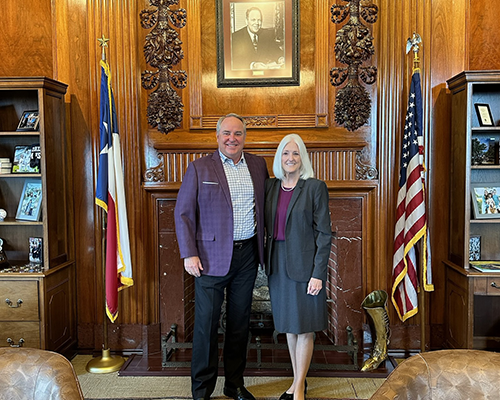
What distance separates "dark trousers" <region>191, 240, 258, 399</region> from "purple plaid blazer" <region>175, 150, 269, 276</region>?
3.7 inches

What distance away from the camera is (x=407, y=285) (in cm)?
347

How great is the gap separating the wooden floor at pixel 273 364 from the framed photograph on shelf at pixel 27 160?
1699 millimetres

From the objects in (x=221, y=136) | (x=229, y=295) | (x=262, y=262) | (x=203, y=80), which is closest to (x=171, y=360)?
(x=229, y=295)

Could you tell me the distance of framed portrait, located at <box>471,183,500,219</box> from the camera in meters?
3.48

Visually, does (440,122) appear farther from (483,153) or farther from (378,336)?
(378,336)

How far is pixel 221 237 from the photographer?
2.82 meters

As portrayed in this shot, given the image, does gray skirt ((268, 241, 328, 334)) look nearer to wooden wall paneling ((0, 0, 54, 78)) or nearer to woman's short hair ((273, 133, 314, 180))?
woman's short hair ((273, 133, 314, 180))

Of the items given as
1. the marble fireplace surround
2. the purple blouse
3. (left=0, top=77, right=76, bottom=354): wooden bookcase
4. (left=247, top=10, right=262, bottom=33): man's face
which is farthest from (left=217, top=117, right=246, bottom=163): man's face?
(left=0, top=77, right=76, bottom=354): wooden bookcase

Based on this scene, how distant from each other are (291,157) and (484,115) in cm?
182

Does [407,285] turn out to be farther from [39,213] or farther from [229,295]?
[39,213]

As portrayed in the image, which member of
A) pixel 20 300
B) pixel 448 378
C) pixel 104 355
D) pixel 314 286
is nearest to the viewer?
pixel 448 378

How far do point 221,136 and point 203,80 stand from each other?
1.15 m

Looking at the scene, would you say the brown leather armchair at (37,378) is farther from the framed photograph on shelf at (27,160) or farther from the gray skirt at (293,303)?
the framed photograph on shelf at (27,160)

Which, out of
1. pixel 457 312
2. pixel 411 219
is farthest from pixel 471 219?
pixel 457 312
